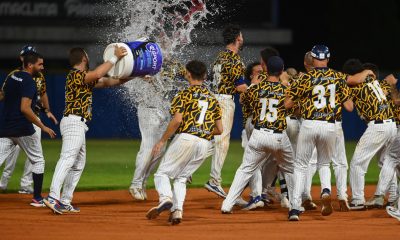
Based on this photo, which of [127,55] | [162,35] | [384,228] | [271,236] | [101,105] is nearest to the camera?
[271,236]

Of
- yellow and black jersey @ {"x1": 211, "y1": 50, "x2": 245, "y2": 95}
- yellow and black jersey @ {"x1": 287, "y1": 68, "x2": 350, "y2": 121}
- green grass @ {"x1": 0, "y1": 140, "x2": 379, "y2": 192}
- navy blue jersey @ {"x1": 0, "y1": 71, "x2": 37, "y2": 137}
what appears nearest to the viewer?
yellow and black jersey @ {"x1": 287, "y1": 68, "x2": 350, "y2": 121}

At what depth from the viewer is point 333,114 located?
1134cm

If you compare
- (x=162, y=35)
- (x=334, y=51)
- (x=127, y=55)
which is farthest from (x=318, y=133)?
(x=334, y=51)

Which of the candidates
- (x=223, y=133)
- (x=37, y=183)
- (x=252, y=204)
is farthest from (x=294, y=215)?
(x=37, y=183)

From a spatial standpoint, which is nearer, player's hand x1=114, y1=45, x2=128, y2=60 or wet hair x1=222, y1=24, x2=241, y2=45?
Answer: player's hand x1=114, y1=45, x2=128, y2=60

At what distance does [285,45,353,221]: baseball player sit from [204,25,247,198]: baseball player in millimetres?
2095

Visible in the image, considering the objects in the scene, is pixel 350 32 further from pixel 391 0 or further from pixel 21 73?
pixel 21 73

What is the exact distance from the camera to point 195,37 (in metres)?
25.3

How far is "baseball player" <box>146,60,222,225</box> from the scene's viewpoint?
1081 cm

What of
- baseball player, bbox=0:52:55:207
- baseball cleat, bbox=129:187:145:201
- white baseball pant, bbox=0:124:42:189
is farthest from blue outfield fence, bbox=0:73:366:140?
baseball player, bbox=0:52:55:207

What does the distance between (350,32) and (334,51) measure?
0.97 m

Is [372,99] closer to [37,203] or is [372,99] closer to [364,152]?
[364,152]

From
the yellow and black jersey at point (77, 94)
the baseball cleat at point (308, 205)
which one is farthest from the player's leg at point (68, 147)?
the baseball cleat at point (308, 205)

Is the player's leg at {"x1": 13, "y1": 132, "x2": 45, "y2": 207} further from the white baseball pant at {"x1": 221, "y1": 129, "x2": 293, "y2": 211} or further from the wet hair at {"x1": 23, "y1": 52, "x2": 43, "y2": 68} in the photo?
the white baseball pant at {"x1": 221, "y1": 129, "x2": 293, "y2": 211}
